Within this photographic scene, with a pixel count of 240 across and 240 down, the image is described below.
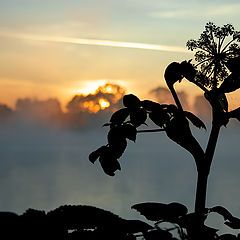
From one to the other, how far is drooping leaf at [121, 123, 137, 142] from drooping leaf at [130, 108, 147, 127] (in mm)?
64

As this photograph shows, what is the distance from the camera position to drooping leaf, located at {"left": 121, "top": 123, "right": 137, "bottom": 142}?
533cm

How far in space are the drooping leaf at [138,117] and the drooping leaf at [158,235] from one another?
2.74 meters

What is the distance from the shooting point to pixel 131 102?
5.43 m

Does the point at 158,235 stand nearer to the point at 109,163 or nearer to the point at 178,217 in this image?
the point at 178,217

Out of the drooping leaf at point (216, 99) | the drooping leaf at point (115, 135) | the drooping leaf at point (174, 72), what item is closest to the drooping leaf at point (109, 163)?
the drooping leaf at point (115, 135)

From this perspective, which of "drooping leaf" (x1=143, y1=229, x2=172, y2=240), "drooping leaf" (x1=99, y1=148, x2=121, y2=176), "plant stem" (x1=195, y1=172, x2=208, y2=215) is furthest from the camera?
"drooping leaf" (x1=99, y1=148, x2=121, y2=176)

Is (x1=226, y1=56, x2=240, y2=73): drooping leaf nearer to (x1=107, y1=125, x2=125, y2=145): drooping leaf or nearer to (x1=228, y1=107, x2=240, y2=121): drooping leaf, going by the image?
(x1=228, y1=107, x2=240, y2=121): drooping leaf

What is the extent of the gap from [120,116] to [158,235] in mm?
2850

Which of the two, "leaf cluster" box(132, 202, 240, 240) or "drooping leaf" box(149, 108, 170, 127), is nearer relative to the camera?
"leaf cluster" box(132, 202, 240, 240)

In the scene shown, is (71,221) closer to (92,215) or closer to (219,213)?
(92,215)

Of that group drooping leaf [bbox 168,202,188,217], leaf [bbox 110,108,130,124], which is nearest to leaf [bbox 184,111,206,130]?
leaf [bbox 110,108,130,124]

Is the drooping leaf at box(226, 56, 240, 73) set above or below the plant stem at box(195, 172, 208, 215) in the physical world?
above

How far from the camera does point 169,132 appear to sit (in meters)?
5.28

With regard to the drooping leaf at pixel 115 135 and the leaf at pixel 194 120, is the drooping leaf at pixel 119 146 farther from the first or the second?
the leaf at pixel 194 120
